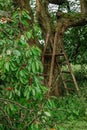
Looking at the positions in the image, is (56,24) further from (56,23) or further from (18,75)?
(18,75)

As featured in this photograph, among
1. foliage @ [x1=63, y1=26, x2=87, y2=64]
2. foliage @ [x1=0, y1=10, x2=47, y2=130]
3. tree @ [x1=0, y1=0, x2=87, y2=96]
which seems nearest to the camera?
foliage @ [x1=0, y1=10, x2=47, y2=130]

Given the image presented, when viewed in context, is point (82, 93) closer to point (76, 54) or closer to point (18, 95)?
point (76, 54)

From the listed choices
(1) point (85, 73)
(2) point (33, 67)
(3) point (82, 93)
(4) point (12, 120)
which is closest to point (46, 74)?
A: (3) point (82, 93)

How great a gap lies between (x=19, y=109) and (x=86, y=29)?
1079 cm

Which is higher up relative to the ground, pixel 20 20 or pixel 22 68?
pixel 20 20

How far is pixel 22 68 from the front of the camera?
3793mm

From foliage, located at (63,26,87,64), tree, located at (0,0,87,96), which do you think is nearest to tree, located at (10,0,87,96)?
tree, located at (0,0,87,96)

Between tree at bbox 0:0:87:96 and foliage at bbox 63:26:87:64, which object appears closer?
tree at bbox 0:0:87:96

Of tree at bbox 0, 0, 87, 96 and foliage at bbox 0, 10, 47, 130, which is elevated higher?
tree at bbox 0, 0, 87, 96

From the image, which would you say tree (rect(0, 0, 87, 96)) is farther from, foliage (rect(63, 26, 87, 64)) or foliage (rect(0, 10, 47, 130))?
foliage (rect(0, 10, 47, 130))

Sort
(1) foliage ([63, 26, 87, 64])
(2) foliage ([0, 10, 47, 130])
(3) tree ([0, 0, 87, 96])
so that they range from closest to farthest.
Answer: (2) foliage ([0, 10, 47, 130]), (3) tree ([0, 0, 87, 96]), (1) foliage ([63, 26, 87, 64])

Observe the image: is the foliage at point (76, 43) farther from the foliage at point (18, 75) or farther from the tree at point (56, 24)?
the foliage at point (18, 75)

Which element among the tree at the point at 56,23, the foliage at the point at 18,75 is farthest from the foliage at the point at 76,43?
the foliage at the point at 18,75

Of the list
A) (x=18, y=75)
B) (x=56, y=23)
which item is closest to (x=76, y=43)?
(x=56, y=23)
